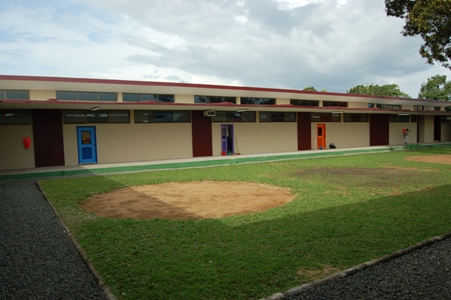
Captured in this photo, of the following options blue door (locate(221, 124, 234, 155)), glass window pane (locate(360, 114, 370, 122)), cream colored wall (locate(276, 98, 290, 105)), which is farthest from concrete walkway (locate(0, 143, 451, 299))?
glass window pane (locate(360, 114, 370, 122))

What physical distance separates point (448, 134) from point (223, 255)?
36.4 metres

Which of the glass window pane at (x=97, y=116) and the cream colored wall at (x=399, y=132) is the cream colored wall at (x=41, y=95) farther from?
the cream colored wall at (x=399, y=132)

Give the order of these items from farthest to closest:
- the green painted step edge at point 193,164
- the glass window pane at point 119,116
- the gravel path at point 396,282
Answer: the glass window pane at point 119,116 < the green painted step edge at point 193,164 < the gravel path at point 396,282

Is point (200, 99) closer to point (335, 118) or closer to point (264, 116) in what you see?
point (264, 116)

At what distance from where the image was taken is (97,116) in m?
16.6

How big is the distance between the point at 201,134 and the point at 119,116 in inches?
179

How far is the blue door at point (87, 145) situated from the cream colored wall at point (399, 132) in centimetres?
2317

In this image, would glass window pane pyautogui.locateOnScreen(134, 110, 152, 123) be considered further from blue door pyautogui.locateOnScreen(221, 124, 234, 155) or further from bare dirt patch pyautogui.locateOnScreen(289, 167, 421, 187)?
bare dirt patch pyautogui.locateOnScreen(289, 167, 421, 187)

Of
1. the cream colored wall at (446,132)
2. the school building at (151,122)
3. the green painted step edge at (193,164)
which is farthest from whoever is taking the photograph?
the cream colored wall at (446,132)

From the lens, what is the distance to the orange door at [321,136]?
24109 mm

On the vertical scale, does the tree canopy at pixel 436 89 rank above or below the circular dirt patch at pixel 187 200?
above

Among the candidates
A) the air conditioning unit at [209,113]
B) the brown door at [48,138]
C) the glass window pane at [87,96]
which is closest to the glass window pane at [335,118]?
the air conditioning unit at [209,113]

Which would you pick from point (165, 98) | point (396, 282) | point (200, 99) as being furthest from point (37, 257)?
point (200, 99)

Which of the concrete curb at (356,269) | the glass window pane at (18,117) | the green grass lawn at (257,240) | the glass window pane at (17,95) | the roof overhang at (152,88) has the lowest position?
the concrete curb at (356,269)
